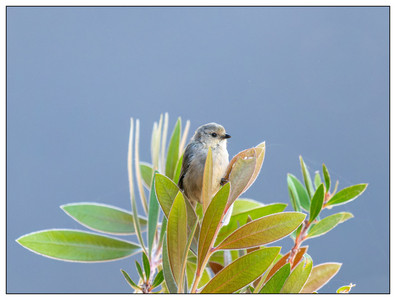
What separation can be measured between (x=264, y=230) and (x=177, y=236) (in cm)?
14

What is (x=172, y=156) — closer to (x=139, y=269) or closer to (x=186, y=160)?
(x=186, y=160)

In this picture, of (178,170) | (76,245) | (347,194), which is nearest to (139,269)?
(76,245)

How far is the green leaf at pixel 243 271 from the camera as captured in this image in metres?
0.68

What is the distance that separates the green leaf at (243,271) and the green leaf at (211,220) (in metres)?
0.04

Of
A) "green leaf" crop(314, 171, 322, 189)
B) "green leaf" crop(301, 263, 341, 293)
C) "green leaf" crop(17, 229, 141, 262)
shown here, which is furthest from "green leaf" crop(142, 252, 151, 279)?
"green leaf" crop(314, 171, 322, 189)

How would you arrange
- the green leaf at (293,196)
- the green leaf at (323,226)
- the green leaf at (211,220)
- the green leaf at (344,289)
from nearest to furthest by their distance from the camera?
the green leaf at (211,220), the green leaf at (344,289), the green leaf at (323,226), the green leaf at (293,196)

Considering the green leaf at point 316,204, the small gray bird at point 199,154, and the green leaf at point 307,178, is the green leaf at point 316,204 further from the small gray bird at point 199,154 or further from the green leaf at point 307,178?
the small gray bird at point 199,154

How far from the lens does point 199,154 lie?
3.73 feet

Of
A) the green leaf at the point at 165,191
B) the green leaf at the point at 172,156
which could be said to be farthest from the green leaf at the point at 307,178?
the green leaf at the point at 165,191

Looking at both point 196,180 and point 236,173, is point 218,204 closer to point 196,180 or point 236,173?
point 236,173

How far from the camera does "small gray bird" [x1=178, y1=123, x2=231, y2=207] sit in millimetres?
1041

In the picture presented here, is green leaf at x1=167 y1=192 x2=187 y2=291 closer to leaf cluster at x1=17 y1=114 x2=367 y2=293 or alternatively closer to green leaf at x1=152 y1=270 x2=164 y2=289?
leaf cluster at x1=17 y1=114 x2=367 y2=293

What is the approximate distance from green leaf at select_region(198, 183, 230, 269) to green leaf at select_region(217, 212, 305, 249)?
0.04m

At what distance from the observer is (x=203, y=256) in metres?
0.69
